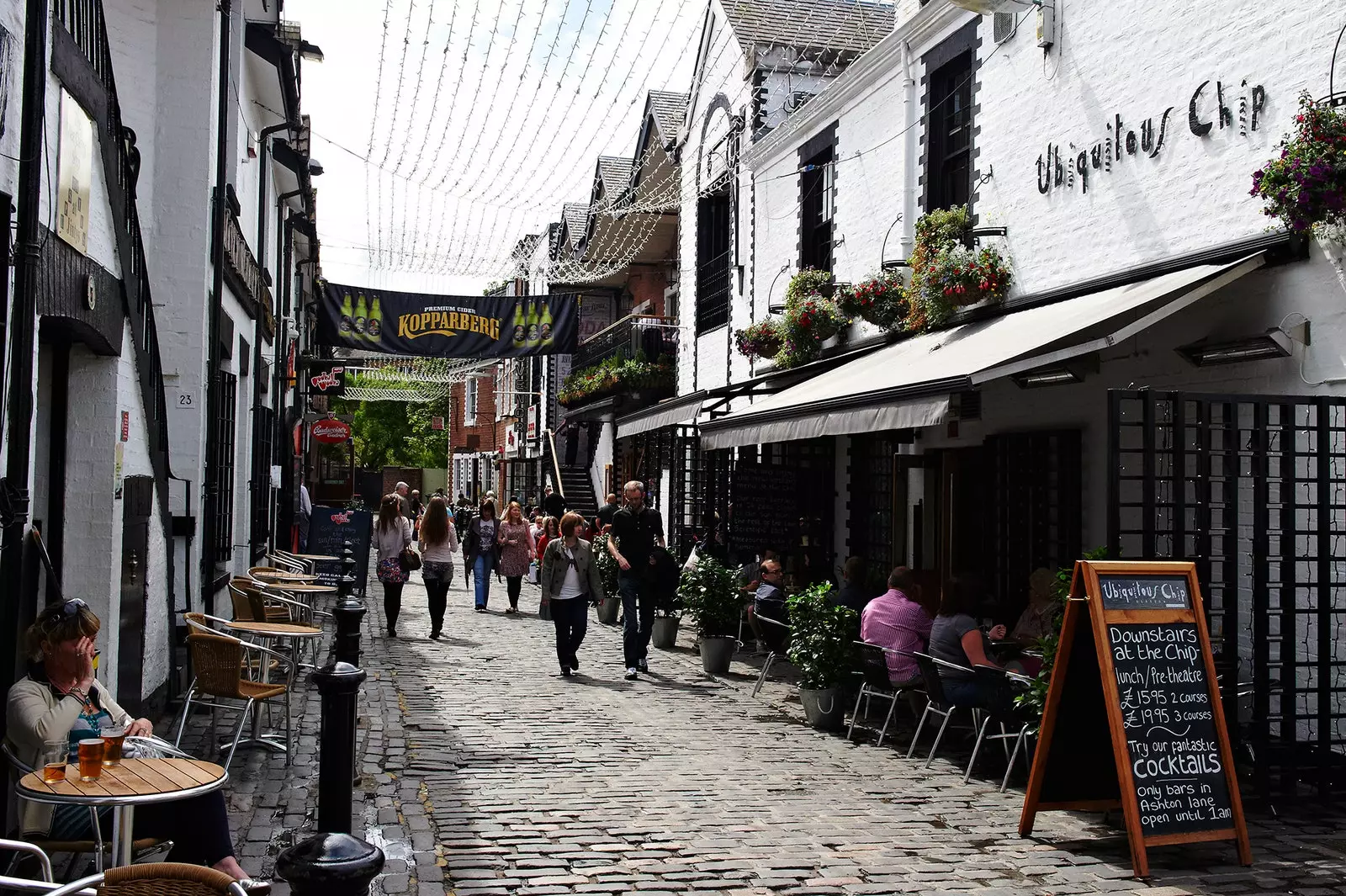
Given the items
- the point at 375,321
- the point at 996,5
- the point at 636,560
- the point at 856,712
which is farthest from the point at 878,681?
the point at 375,321

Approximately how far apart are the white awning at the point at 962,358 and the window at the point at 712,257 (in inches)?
288

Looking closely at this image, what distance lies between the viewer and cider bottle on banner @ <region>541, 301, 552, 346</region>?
749 inches

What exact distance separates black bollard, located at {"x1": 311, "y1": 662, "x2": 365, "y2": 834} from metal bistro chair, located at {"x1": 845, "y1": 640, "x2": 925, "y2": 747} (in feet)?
15.4

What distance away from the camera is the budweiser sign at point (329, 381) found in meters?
26.6

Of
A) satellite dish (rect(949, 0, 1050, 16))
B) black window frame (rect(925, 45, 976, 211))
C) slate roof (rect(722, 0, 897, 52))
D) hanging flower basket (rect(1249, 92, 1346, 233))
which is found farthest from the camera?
slate roof (rect(722, 0, 897, 52))

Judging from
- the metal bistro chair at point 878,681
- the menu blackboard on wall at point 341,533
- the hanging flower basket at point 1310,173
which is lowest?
the metal bistro chair at point 878,681

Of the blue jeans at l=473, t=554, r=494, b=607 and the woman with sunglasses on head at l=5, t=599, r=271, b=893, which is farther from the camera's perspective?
the blue jeans at l=473, t=554, r=494, b=607

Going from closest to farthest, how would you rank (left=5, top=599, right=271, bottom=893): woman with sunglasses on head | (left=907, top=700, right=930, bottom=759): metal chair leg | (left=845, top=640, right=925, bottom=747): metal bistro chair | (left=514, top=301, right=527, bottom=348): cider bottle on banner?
(left=5, top=599, right=271, bottom=893): woman with sunglasses on head → (left=907, top=700, right=930, bottom=759): metal chair leg → (left=845, top=640, right=925, bottom=747): metal bistro chair → (left=514, top=301, right=527, bottom=348): cider bottle on banner

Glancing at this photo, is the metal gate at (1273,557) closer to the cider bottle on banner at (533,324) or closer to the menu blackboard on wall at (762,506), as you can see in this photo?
the menu blackboard on wall at (762,506)

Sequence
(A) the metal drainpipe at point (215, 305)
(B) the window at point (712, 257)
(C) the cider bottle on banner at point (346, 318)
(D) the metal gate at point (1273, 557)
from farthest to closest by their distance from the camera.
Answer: (B) the window at point (712, 257)
(C) the cider bottle on banner at point (346, 318)
(A) the metal drainpipe at point (215, 305)
(D) the metal gate at point (1273, 557)

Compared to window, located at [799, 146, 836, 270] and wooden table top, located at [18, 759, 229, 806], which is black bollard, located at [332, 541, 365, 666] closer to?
wooden table top, located at [18, 759, 229, 806]

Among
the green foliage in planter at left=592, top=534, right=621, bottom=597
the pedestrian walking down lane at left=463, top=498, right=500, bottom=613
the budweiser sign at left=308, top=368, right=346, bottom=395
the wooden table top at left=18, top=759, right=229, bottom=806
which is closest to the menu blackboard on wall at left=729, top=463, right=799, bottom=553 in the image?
the green foliage in planter at left=592, top=534, right=621, bottom=597

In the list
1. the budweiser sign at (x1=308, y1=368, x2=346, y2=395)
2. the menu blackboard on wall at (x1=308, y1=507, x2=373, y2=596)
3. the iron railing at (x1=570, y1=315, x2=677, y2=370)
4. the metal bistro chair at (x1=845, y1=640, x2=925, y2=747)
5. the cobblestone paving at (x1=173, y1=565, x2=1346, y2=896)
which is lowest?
the cobblestone paving at (x1=173, y1=565, x2=1346, y2=896)

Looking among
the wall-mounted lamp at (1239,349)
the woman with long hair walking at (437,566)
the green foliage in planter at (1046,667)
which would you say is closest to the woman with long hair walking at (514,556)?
the woman with long hair walking at (437,566)
